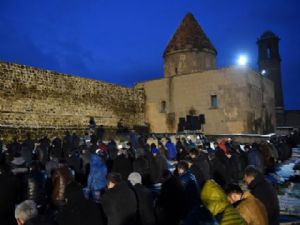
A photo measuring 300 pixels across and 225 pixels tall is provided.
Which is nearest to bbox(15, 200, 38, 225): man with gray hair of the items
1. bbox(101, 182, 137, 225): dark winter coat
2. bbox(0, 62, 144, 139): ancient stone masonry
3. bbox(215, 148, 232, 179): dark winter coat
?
bbox(101, 182, 137, 225): dark winter coat

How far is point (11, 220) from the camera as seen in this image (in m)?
4.92

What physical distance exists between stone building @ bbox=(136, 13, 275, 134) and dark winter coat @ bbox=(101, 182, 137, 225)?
67.2 ft

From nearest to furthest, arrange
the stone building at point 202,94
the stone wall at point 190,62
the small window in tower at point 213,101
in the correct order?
1. the stone building at point 202,94
2. the small window in tower at point 213,101
3. the stone wall at point 190,62

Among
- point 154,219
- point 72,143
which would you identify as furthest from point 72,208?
point 72,143

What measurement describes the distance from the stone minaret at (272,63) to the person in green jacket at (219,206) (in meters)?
41.8

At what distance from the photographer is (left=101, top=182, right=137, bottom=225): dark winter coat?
167 inches

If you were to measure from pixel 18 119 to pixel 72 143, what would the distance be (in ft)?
15.0

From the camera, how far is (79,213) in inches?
138

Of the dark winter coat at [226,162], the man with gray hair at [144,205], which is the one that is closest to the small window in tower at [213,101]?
the dark winter coat at [226,162]

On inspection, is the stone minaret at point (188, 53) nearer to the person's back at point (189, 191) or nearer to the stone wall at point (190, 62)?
the stone wall at point (190, 62)

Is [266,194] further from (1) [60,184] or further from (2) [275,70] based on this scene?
(2) [275,70]

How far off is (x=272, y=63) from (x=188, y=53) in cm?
2002

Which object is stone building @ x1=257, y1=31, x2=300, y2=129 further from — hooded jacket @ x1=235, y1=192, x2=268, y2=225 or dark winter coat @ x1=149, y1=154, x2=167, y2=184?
hooded jacket @ x1=235, y1=192, x2=268, y2=225

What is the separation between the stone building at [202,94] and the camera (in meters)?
23.8
